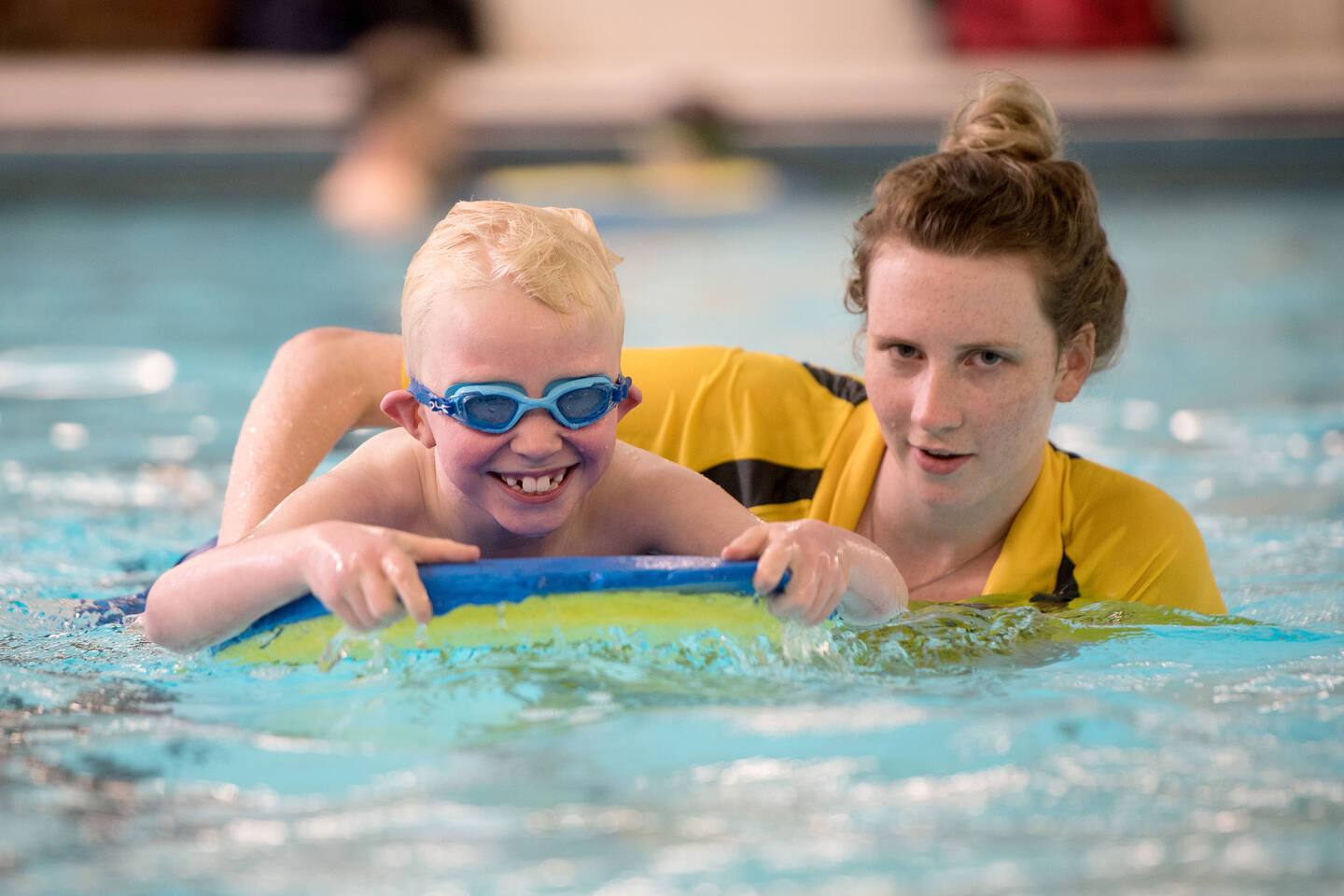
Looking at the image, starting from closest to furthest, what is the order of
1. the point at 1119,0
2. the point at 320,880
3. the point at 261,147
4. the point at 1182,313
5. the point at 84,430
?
the point at 320,880, the point at 84,430, the point at 1182,313, the point at 261,147, the point at 1119,0

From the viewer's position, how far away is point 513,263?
2365 millimetres

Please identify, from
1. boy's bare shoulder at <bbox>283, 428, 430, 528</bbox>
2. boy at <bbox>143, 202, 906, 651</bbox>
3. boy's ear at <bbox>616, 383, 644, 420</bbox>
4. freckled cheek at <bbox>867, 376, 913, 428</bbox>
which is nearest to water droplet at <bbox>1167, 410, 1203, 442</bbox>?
freckled cheek at <bbox>867, 376, 913, 428</bbox>

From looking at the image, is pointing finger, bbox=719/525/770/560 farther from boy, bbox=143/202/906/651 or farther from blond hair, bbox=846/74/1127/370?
blond hair, bbox=846/74/1127/370

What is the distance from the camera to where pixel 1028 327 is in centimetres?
269

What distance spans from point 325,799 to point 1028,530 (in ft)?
4.94

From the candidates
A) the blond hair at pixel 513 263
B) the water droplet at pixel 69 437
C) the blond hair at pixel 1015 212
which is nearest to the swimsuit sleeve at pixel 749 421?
the blond hair at pixel 1015 212

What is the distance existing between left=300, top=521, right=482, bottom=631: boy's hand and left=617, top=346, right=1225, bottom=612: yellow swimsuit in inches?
41.5

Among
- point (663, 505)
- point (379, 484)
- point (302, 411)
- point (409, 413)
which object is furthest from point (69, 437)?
point (663, 505)

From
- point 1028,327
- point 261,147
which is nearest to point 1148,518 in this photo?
point 1028,327

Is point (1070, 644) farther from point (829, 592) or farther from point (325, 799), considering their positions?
point (325, 799)

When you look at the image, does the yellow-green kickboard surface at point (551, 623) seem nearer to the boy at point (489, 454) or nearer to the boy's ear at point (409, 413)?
the boy at point (489, 454)

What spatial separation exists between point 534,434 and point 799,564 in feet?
1.50

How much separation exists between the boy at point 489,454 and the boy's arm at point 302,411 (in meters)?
0.49

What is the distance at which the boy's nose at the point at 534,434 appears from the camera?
7.70 ft
